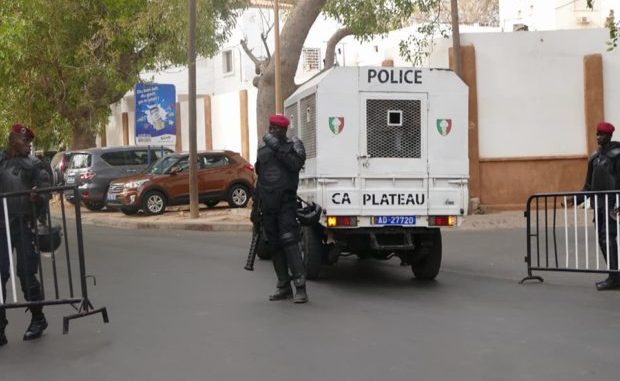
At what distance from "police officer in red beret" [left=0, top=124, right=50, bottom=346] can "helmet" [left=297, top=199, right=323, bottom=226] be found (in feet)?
→ 9.75

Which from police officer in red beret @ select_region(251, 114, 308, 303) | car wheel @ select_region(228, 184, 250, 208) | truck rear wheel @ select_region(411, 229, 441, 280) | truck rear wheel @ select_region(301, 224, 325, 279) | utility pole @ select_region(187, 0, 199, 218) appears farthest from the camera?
car wheel @ select_region(228, 184, 250, 208)

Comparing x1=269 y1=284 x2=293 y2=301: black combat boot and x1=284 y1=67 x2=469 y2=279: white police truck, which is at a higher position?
x1=284 y1=67 x2=469 y2=279: white police truck

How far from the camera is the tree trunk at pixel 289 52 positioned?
68.3 ft

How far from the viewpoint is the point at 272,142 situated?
934 centimetres

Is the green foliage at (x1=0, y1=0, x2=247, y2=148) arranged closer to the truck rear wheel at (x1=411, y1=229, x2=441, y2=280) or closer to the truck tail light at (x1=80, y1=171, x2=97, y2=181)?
the truck tail light at (x1=80, y1=171, x2=97, y2=181)

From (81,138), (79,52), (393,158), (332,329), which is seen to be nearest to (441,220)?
(393,158)

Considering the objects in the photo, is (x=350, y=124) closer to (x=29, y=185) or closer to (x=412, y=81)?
(x=412, y=81)

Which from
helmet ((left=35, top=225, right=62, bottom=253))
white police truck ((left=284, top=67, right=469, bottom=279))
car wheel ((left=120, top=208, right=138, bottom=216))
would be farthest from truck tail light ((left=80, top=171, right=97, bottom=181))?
helmet ((left=35, top=225, right=62, bottom=253))

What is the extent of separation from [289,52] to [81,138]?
526 inches

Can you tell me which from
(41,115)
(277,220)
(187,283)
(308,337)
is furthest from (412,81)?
(41,115)

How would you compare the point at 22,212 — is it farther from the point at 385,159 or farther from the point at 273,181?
the point at 385,159

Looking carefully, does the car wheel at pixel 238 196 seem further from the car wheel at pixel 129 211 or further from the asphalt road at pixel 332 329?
the asphalt road at pixel 332 329

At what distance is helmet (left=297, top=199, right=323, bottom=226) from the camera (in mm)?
9836

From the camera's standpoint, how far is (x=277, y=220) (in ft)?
30.8
